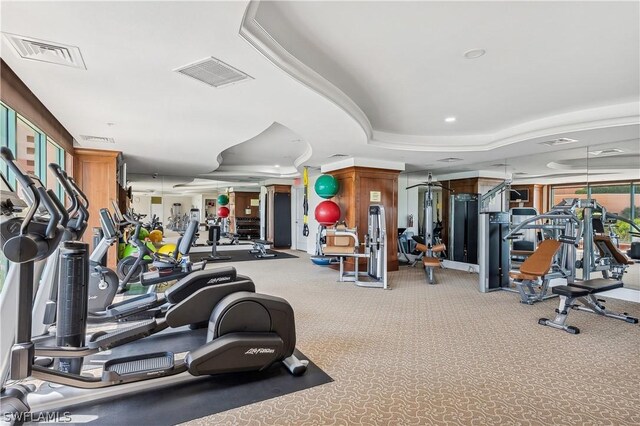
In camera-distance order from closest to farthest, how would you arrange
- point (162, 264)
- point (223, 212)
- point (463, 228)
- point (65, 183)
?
point (65, 183) → point (162, 264) → point (463, 228) → point (223, 212)

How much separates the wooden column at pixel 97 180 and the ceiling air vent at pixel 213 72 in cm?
413

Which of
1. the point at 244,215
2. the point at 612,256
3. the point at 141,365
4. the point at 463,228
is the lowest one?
the point at 141,365

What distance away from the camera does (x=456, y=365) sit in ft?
9.13

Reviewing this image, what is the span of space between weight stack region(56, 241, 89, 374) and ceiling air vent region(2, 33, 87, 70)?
54.5 inches

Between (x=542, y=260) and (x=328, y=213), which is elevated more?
(x=328, y=213)

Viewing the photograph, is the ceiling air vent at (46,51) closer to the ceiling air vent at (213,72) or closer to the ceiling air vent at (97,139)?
the ceiling air vent at (213,72)

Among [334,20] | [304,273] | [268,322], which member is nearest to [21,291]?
[268,322]

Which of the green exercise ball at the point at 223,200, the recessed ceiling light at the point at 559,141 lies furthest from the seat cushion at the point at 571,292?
the green exercise ball at the point at 223,200

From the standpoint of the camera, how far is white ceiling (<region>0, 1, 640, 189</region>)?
2.17 metres

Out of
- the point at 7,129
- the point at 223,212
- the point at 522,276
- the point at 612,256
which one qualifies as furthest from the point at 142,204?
the point at 612,256

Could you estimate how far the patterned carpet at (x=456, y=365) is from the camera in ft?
6.93

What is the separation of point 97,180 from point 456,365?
20.9ft

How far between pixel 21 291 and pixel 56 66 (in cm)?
186

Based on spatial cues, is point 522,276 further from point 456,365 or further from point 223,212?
point 223,212
